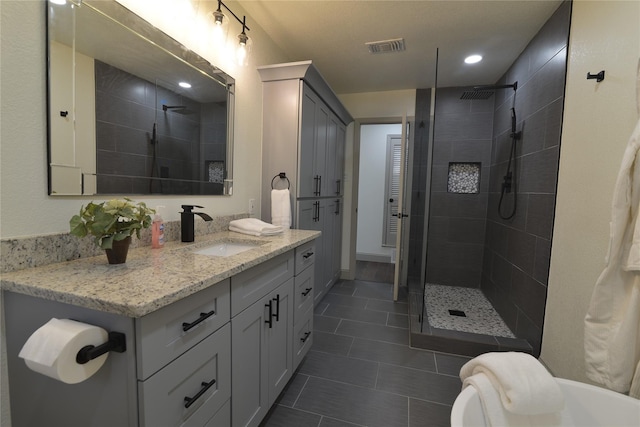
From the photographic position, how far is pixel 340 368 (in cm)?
206

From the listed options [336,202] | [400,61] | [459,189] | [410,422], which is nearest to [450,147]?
[459,189]

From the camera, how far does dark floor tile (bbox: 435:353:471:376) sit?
2.06 meters

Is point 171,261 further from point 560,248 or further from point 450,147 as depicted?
point 450,147

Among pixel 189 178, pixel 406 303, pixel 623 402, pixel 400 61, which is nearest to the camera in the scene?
pixel 623 402

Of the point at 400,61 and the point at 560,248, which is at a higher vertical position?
the point at 400,61

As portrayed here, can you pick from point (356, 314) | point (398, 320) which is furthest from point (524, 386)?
point (356, 314)

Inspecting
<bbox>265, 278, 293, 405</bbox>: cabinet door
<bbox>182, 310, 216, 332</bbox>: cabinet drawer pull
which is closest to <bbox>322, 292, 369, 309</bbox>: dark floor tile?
<bbox>265, 278, 293, 405</bbox>: cabinet door

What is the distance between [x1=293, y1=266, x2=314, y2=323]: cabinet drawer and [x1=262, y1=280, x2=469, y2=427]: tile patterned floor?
46cm

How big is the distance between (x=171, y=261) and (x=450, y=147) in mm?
3551

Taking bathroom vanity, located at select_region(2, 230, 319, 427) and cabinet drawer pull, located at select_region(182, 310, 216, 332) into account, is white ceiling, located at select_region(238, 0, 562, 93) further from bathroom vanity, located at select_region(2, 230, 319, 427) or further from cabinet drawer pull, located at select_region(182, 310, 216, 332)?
cabinet drawer pull, located at select_region(182, 310, 216, 332)

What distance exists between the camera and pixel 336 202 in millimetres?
3613

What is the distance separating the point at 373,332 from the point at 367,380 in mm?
680

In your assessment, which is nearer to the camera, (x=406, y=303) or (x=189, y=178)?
(x=189, y=178)

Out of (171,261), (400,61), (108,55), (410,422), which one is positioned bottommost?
(410,422)
